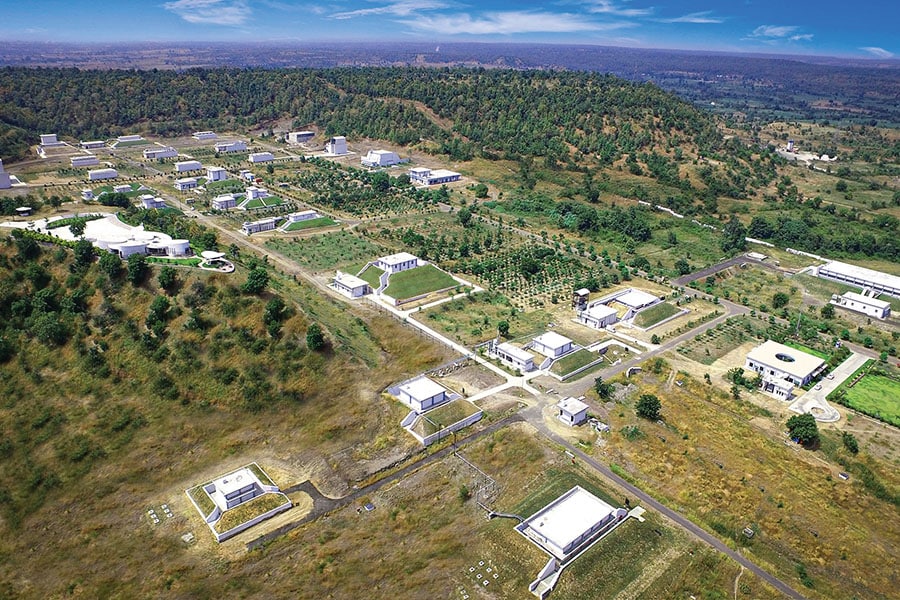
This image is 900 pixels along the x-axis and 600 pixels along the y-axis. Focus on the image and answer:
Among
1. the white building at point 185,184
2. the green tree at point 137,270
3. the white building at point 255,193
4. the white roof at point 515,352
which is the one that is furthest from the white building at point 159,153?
the white roof at point 515,352

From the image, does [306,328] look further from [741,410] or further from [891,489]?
[891,489]

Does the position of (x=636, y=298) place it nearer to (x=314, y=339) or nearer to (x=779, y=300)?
(x=779, y=300)

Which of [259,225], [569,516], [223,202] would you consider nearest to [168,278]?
[259,225]

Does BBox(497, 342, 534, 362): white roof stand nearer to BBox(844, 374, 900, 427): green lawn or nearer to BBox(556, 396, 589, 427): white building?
BBox(556, 396, 589, 427): white building

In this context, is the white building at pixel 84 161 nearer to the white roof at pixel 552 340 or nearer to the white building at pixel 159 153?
the white building at pixel 159 153

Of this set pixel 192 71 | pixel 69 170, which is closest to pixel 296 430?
pixel 69 170

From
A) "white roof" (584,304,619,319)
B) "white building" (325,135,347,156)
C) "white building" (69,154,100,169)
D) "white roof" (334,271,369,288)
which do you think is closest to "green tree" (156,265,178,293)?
"white roof" (334,271,369,288)
